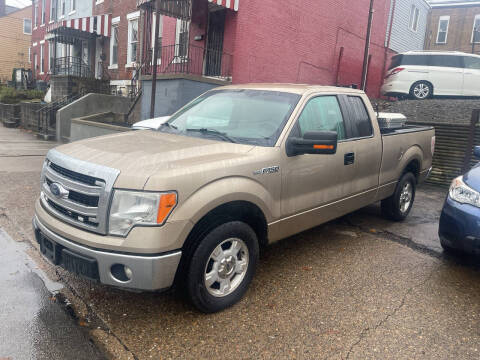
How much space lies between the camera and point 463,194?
438 cm

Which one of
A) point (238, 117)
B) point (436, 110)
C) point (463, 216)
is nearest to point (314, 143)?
point (238, 117)

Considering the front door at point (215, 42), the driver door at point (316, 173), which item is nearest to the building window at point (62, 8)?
the front door at point (215, 42)

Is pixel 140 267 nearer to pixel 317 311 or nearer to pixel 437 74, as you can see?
pixel 317 311

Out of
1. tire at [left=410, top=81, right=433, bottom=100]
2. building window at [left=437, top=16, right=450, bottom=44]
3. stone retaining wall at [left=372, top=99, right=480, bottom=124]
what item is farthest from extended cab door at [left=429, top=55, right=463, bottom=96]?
building window at [left=437, top=16, right=450, bottom=44]

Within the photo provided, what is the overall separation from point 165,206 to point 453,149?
7.78m

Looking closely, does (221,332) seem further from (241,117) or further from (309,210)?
(241,117)

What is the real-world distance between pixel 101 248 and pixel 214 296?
3.24 ft

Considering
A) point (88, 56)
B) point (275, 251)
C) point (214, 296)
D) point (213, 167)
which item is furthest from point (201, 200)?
→ point (88, 56)

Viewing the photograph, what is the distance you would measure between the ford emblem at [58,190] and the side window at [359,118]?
3208 mm

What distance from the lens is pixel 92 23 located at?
61.8 ft

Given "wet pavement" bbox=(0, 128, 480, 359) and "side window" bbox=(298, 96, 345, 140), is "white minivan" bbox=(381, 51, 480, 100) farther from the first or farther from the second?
"side window" bbox=(298, 96, 345, 140)

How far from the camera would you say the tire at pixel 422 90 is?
600 inches

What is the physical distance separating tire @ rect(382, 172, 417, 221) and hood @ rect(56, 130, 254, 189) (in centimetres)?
320

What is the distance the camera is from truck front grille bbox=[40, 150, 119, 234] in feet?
9.30
